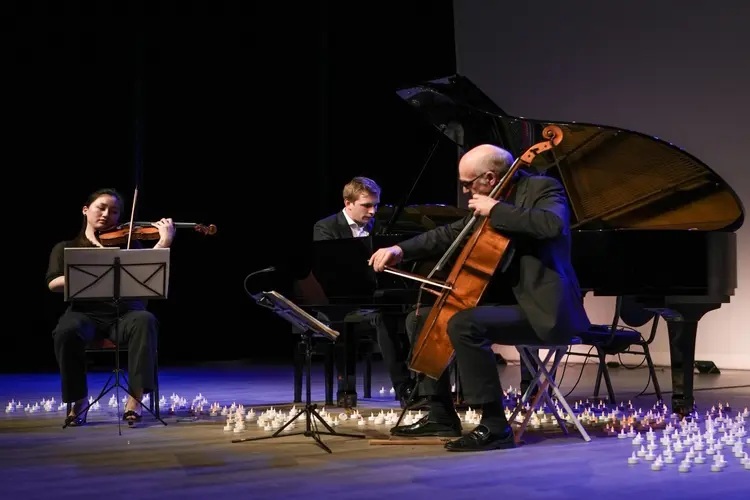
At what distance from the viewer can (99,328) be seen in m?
5.42

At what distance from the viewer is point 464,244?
4.49 meters

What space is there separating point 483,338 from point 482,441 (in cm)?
44

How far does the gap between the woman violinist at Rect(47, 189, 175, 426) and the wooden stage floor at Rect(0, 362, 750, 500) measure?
0.18 m

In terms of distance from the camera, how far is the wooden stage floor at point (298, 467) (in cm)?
334

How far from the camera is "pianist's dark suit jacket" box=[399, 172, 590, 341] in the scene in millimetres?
4027

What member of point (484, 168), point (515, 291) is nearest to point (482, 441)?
point (515, 291)

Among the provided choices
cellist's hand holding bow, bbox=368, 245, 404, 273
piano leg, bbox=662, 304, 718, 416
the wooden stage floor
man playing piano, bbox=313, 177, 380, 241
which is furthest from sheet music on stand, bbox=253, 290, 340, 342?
piano leg, bbox=662, 304, 718, 416

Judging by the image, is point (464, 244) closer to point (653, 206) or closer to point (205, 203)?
point (653, 206)

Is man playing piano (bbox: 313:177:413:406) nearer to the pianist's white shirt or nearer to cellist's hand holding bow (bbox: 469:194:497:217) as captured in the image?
the pianist's white shirt

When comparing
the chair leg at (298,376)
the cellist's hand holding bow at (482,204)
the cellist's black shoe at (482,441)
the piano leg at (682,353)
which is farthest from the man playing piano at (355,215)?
the cellist's black shoe at (482,441)

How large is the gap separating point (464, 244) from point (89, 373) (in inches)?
223

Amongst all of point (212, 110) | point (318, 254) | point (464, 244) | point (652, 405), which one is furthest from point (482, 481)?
point (212, 110)

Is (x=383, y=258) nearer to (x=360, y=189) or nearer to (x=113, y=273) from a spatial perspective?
(x=113, y=273)

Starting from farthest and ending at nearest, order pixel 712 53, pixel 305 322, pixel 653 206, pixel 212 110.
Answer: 1. pixel 212 110
2. pixel 712 53
3. pixel 653 206
4. pixel 305 322
